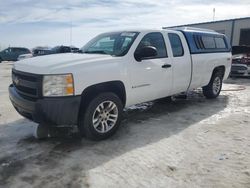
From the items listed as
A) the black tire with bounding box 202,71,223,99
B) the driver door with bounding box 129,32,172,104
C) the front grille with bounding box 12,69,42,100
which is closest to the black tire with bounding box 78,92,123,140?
the driver door with bounding box 129,32,172,104

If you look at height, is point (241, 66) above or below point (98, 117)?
above

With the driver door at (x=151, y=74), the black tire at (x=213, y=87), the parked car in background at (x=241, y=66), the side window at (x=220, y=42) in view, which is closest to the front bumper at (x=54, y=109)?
the driver door at (x=151, y=74)

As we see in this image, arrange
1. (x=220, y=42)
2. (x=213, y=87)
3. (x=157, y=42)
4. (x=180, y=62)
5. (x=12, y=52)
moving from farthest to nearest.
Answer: (x=12, y=52) → (x=220, y=42) → (x=213, y=87) → (x=180, y=62) → (x=157, y=42)

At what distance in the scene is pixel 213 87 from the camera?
7.75 meters

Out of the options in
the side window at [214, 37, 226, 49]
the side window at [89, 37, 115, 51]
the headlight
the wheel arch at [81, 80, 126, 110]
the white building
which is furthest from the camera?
the white building

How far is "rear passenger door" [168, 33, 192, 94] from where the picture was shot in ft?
18.8

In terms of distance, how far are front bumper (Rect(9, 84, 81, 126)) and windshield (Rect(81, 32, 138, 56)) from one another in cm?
133

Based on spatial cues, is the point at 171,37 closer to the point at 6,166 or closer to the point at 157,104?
the point at 157,104

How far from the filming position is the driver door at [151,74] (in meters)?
4.86

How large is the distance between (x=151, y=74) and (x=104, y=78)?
1.17 meters

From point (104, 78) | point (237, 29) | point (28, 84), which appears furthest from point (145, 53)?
point (237, 29)

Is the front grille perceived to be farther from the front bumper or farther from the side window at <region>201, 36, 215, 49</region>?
the side window at <region>201, 36, 215, 49</region>

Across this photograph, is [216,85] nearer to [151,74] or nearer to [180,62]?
[180,62]

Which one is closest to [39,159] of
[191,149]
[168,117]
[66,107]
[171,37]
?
[66,107]
